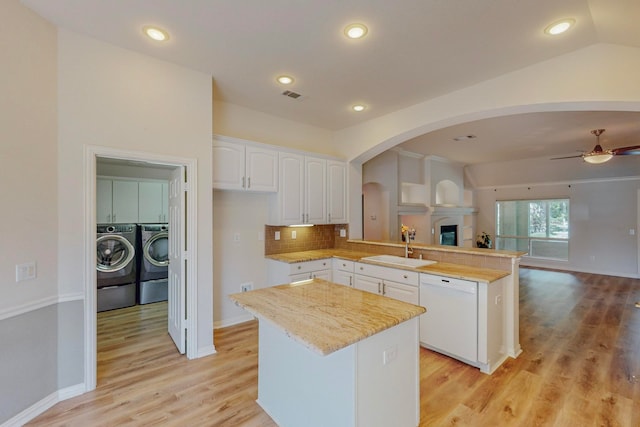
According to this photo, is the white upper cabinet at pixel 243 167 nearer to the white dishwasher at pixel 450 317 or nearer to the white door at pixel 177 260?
the white door at pixel 177 260

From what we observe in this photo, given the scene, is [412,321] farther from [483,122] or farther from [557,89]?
[483,122]

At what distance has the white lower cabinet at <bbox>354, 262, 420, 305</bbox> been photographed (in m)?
3.21

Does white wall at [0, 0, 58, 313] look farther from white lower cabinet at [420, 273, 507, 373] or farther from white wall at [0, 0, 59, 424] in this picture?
white lower cabinet at [420, 273, 507, 373]

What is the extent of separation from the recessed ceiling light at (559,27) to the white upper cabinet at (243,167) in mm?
2948

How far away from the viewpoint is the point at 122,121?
257cm

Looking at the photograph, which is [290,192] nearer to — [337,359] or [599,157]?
[337,359]

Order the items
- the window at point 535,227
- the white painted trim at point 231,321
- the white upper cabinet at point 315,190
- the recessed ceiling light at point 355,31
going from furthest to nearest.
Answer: the window at point 535,227 < the white upper cabinet at point 315,190 < the white painted trim at point 231,321 < the recessed ceiling light at point 355,31

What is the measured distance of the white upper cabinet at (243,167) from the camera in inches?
133

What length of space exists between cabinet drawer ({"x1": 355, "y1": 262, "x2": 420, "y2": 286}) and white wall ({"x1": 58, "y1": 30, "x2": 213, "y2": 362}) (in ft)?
6.19

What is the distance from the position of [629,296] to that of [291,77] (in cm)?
695

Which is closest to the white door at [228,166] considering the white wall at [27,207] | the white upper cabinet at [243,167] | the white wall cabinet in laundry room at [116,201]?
the white upper cabinet at [243,167]

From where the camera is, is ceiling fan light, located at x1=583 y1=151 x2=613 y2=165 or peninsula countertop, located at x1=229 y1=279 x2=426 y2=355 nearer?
peninsula countertop, located at x1=229 y1=279 x2=426 y2=355

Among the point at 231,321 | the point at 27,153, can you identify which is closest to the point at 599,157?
the point at 231,321

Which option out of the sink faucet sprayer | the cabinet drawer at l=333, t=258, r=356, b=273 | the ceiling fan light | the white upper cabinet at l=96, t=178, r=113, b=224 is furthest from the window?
the white upper cabinet at l=96, t=178, r=113, b=224
